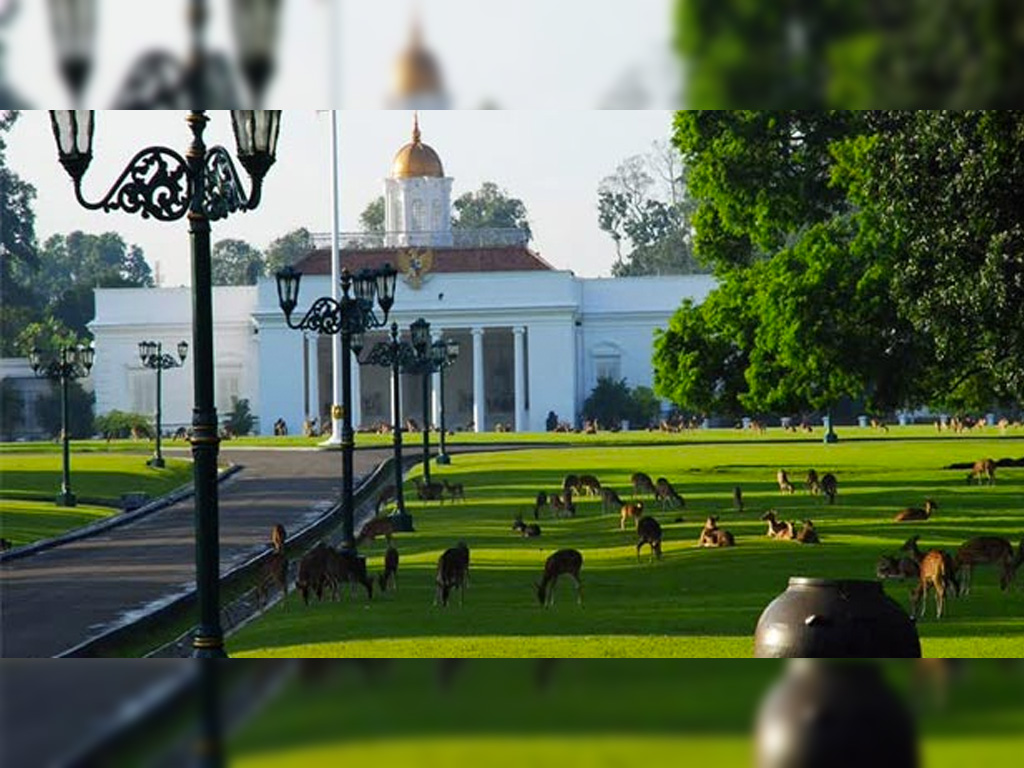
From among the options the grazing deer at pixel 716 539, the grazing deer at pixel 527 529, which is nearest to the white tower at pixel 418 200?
the grazing deer at pixel 527 529

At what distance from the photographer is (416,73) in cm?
477

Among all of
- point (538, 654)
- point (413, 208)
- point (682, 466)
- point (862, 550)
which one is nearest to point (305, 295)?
point (413, 208)

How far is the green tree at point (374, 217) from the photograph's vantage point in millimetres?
62969

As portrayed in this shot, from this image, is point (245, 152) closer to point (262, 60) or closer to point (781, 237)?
point (262, 60)

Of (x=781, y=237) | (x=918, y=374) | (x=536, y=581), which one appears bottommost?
(x=536, y=581)

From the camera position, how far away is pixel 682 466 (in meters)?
33.4

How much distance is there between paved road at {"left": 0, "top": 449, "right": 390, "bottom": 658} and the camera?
42.9ft

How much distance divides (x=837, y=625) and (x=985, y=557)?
8.49m

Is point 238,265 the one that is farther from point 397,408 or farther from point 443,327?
point 397,408

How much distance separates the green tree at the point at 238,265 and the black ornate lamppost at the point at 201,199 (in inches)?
2046

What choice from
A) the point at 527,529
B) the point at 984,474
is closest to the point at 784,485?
the point at 984,474

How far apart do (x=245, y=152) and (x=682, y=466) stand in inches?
1027

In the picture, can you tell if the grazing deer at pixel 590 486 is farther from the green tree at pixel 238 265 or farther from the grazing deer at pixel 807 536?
the green tree at pixel 238 265

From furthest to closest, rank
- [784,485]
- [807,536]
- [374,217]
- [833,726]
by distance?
[374,217] < [784,485] < [807,536] < [833,726]
